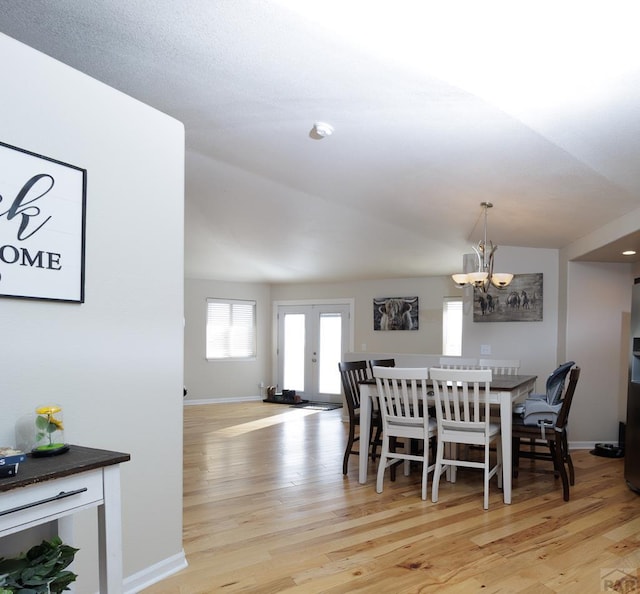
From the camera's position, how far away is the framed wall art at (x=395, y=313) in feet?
26.6

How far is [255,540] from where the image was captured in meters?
2.98

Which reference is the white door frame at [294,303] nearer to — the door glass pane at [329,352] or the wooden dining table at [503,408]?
Result: the door glass pane at [329,352]

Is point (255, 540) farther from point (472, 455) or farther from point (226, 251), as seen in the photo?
point (226, 251)

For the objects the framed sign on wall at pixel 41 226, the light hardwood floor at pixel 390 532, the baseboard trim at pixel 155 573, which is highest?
the framed sign on wall at pixel 41 226

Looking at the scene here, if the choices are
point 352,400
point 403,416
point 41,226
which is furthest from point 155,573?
point 352,400

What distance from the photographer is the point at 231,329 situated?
9109 mm

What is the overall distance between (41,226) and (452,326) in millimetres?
6730

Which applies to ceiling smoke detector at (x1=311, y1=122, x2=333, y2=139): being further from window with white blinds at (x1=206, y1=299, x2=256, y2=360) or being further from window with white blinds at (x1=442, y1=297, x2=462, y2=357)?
window with white blinds at (x1=206, y1=299, x2=256, y2=360)

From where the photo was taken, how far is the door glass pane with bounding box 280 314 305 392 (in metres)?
9.25

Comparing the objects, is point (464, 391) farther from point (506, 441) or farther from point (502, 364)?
point (502, 364)

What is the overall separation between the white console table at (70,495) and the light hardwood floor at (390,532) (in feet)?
2.68

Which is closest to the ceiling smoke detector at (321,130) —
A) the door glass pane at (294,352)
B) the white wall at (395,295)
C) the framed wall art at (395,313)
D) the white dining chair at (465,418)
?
the white dining chair at (465,418)

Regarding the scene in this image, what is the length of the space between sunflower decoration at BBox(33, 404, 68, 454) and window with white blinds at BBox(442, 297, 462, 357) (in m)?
6.58

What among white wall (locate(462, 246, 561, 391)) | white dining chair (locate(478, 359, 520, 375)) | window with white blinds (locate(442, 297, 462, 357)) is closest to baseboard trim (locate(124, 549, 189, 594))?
white dining chair (locate(478, 359, 520, 375))
